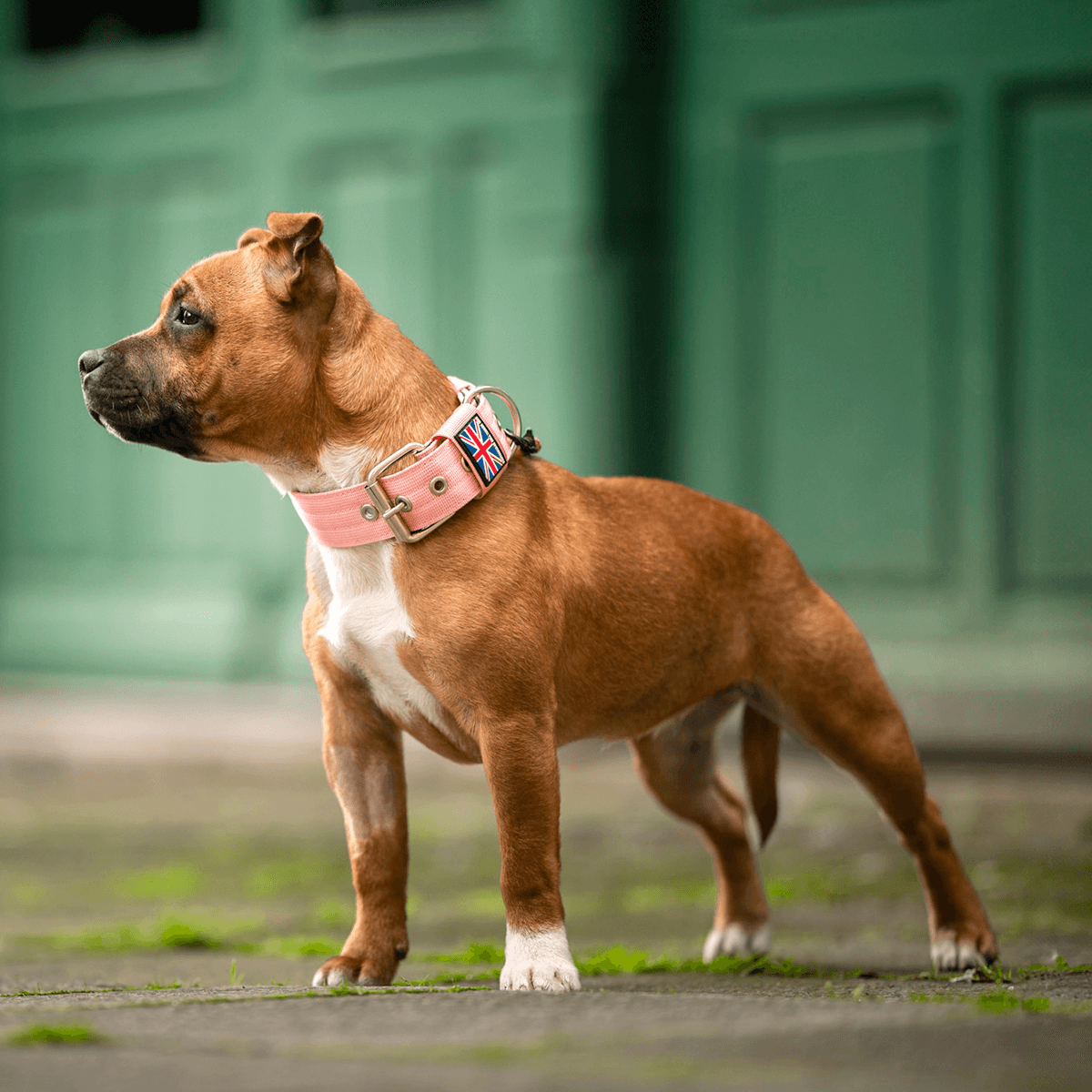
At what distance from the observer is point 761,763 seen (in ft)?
11.5

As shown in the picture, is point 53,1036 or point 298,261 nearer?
point 53,1036

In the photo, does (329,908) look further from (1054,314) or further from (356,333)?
(1054,314)

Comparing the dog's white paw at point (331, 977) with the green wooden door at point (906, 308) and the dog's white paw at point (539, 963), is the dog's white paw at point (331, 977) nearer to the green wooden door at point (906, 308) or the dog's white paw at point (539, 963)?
the dog's white paw at point (539, 963)

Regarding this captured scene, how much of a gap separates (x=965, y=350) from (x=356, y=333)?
3.44m

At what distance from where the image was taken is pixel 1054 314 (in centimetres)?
550

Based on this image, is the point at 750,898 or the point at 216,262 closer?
the point at 216,262

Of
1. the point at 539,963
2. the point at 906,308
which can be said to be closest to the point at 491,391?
the point at 539,963

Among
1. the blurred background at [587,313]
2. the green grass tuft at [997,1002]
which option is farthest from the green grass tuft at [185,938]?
the green grass tuft at [997,1002]

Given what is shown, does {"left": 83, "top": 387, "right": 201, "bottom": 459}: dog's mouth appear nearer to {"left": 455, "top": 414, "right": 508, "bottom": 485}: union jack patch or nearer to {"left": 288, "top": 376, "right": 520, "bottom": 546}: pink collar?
{"left": 288, "top": 376, "right": 520, "bottom": 546}: pink collar

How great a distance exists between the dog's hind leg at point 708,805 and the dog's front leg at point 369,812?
0.80 metres

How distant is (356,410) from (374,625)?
42 centimetres

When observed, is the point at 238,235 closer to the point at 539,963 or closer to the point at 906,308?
the point at 906,308

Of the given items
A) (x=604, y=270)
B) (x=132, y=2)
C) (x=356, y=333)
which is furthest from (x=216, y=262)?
(x=132, y=2)

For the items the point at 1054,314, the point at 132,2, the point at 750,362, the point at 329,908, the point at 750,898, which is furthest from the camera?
the point at 132,2
